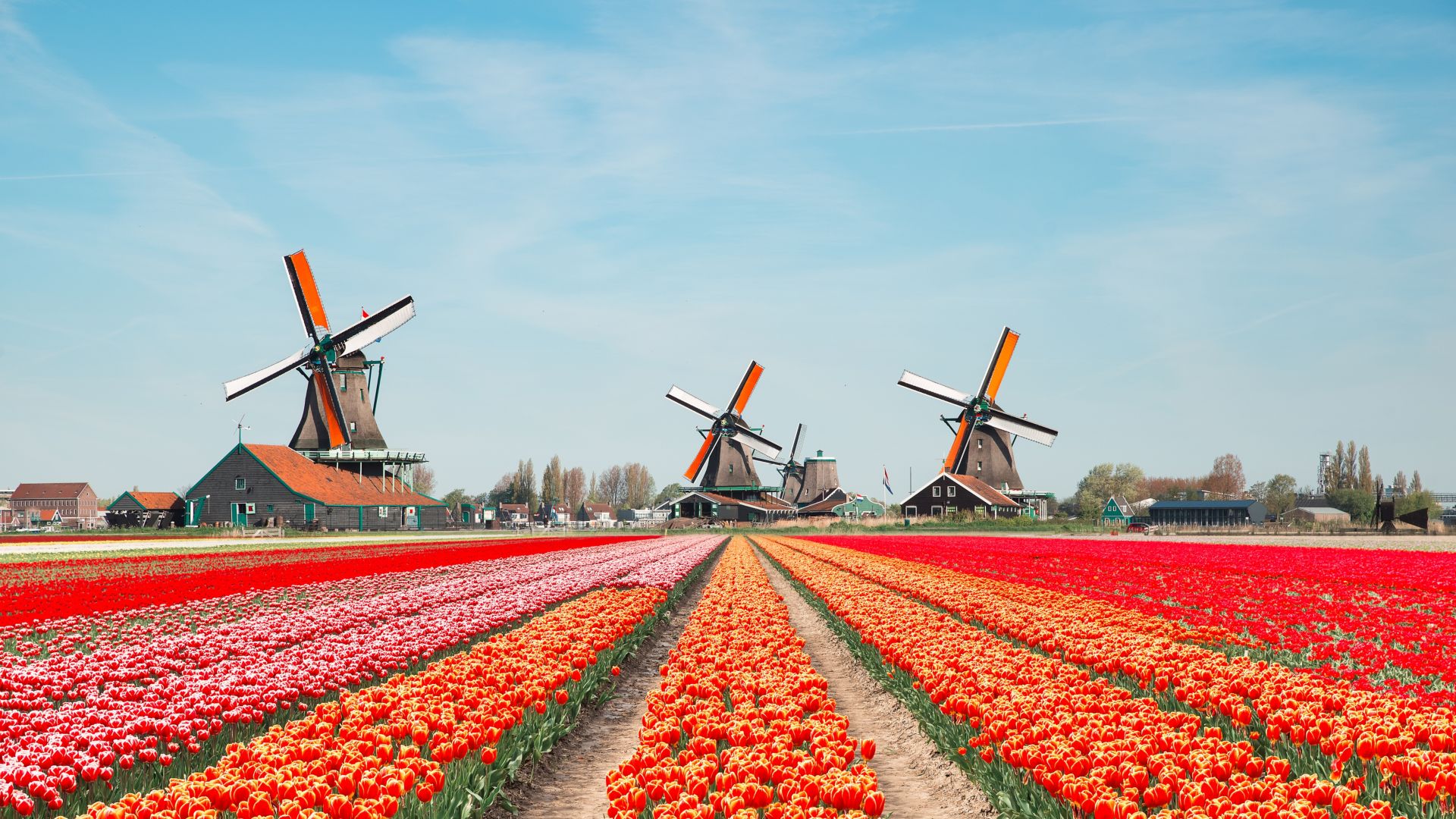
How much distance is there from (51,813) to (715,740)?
380 centimetres

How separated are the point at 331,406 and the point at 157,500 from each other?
17490 mm

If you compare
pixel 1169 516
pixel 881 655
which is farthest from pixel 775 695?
pixel 1169 516

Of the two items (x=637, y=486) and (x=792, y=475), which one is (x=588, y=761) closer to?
(x=792, y=475)

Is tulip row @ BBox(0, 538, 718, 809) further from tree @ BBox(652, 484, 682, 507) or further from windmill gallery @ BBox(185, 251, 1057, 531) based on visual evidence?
tree @ BBox(652, 484, 682, 507)

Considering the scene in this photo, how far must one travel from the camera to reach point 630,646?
13469 millimetres

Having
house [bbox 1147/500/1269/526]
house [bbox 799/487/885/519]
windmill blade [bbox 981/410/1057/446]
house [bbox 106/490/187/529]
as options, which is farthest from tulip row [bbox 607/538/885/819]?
house [bbox 1147/500/1269/526]

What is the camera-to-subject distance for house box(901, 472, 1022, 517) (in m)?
75.1

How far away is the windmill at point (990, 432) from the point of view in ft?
259

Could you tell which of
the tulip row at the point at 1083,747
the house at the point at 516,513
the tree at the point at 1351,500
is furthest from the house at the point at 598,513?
the tulip row at the point at 1083,747

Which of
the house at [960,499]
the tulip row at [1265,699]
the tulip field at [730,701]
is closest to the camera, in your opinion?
the tulip field at [730,701]

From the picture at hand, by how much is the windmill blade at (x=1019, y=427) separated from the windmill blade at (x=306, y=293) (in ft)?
157

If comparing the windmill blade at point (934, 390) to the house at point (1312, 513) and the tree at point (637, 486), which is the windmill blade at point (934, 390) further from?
the tree at point (637, 486)

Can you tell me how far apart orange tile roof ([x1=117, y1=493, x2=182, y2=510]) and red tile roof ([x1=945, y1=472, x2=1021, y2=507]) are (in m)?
55.7

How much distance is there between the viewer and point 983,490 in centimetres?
7638
